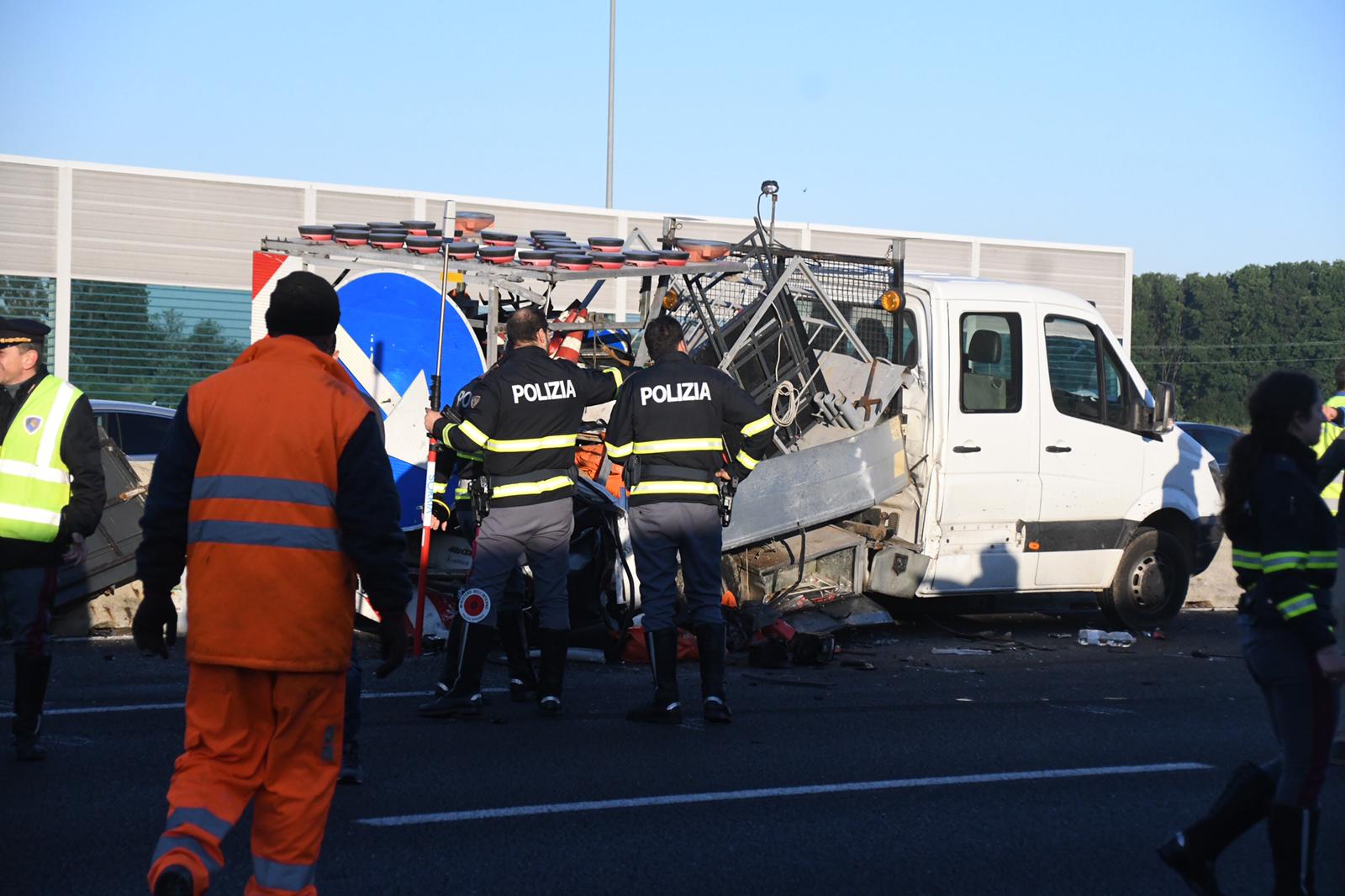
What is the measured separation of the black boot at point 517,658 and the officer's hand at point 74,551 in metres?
2.23

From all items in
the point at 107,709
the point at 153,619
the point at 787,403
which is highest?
the point at 787,403

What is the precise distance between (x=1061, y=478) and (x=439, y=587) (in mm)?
4446

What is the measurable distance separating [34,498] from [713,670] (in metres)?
3.28

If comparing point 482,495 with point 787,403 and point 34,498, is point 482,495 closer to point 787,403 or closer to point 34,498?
point 34,498

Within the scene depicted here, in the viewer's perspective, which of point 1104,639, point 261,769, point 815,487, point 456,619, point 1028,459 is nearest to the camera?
point 261,769

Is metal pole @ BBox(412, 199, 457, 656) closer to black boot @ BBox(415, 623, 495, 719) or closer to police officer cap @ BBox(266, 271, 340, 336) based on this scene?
black boot @ BBox(415, 623, 495, 719)

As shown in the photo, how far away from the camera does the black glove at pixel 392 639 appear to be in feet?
13.3

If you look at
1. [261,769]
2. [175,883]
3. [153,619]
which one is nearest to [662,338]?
[153,619]

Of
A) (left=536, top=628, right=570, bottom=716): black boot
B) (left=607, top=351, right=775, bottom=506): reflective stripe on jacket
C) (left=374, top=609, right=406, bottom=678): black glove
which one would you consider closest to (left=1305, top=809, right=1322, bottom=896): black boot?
(left=374, top=609, right=406, bottom=678): black glove

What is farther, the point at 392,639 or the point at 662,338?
the point at 662,338

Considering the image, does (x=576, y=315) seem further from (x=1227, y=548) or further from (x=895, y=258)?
(x=1227, y=548)

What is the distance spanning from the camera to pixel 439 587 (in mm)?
9609

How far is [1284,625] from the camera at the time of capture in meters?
4.41

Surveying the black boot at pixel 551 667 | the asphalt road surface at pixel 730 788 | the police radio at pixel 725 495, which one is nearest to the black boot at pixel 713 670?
the asphalt road surface at pixel 730 788
